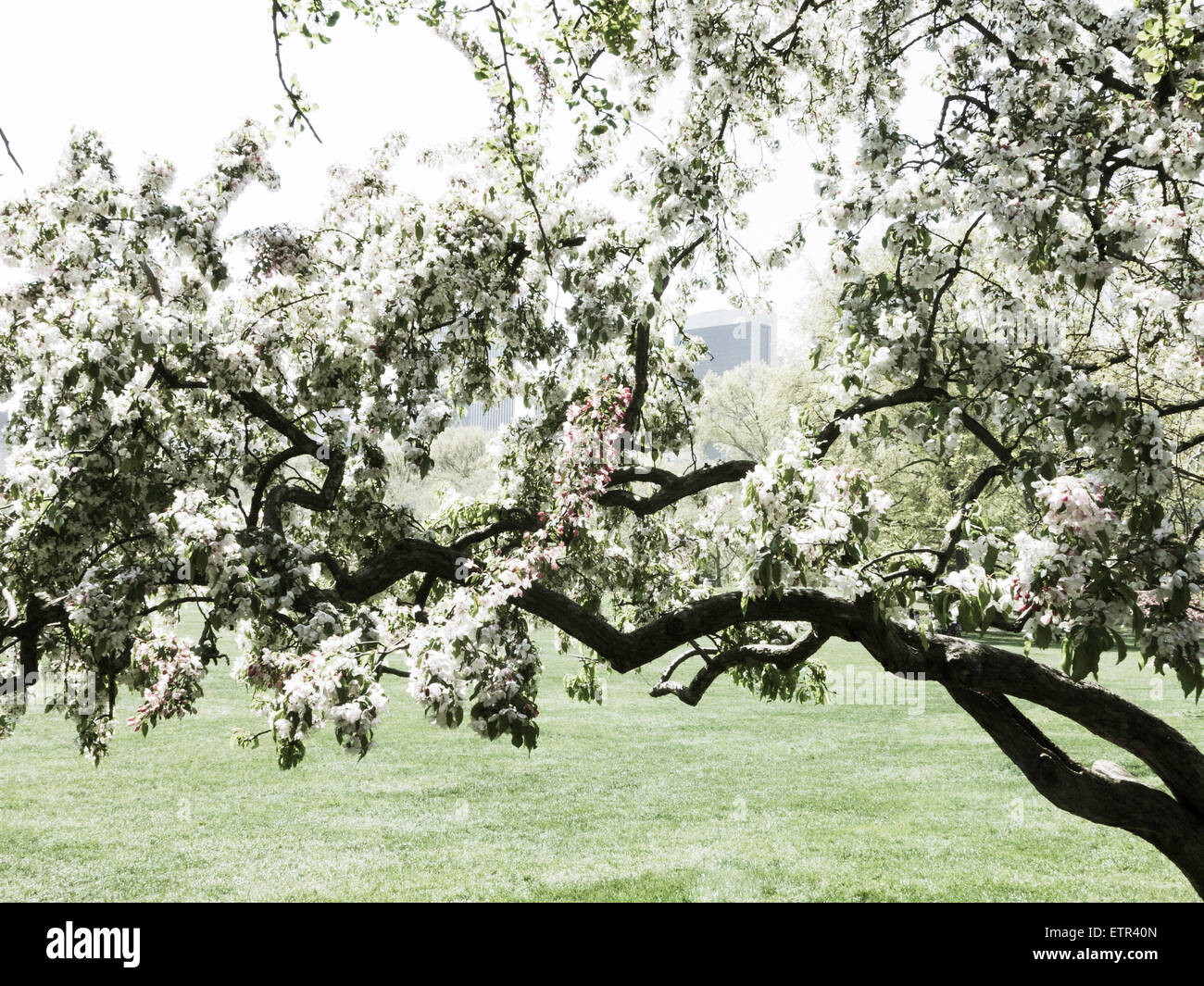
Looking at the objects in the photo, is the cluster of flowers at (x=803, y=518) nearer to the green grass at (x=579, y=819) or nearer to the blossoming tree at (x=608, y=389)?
the blossoming tree at (x=608, y=389)

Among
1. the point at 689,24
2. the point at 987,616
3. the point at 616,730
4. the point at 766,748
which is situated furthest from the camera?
the point at 616,730

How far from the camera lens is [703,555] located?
29.0ft

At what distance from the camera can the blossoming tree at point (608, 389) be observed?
4926 millimetres

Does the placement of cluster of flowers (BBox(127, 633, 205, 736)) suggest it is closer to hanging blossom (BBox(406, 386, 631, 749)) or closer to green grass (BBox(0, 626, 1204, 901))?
hanging blossom (BBox(406, 386, 631, 749))

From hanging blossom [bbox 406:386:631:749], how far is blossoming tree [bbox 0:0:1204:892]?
0.03 meters

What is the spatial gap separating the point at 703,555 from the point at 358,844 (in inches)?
334

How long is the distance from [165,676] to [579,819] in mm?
9873

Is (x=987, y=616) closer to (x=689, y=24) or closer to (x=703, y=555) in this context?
(x=703, y=555)

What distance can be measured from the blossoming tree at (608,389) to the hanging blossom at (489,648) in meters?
0.03

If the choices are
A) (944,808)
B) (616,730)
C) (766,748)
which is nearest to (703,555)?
(944,808)

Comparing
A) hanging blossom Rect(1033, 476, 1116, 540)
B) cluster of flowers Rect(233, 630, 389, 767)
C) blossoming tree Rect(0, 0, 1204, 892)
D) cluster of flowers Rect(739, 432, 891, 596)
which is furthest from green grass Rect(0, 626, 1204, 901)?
hanging blossom Rect(1033, 476, 1116, 540)

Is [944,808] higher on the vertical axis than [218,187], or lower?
lower

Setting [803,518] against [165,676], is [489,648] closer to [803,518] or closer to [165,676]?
[803,518]

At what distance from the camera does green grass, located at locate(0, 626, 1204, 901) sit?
12.6 m
